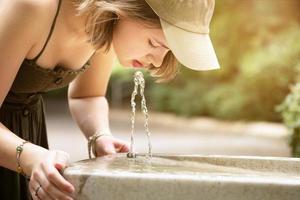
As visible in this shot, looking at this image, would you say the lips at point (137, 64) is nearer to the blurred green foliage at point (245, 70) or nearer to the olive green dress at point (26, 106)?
the olive green dress at point (26, 106)

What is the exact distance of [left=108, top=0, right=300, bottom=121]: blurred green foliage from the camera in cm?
947

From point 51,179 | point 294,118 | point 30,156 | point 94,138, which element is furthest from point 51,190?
point 294,118

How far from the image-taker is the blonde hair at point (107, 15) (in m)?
1.64

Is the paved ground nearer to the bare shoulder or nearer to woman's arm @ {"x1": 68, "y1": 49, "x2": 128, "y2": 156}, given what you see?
woman's arm @ {"x1": 68, "y1": 49, "x2": 128, "y2": 156}

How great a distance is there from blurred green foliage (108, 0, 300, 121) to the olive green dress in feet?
23.5

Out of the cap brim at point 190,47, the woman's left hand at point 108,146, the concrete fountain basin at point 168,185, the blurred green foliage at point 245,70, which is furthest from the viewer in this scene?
the blurred green foliage at point 245,70

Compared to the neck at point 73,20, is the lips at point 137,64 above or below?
below

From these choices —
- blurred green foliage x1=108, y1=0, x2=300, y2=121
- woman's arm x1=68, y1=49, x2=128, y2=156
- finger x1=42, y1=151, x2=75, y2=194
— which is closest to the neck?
woman's arm x1=68, y1=49, x2=128, y2=156

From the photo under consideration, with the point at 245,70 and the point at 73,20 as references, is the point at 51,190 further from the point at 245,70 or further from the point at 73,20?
the point at 245,70

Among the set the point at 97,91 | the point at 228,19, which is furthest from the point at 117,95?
the point at 97,91

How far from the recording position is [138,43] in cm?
168

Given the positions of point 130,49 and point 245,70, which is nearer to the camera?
point 130,49

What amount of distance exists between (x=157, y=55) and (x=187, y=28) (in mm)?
129

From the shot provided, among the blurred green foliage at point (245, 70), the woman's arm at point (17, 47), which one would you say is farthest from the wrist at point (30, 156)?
the blurred green foliage at point (245, 70)
